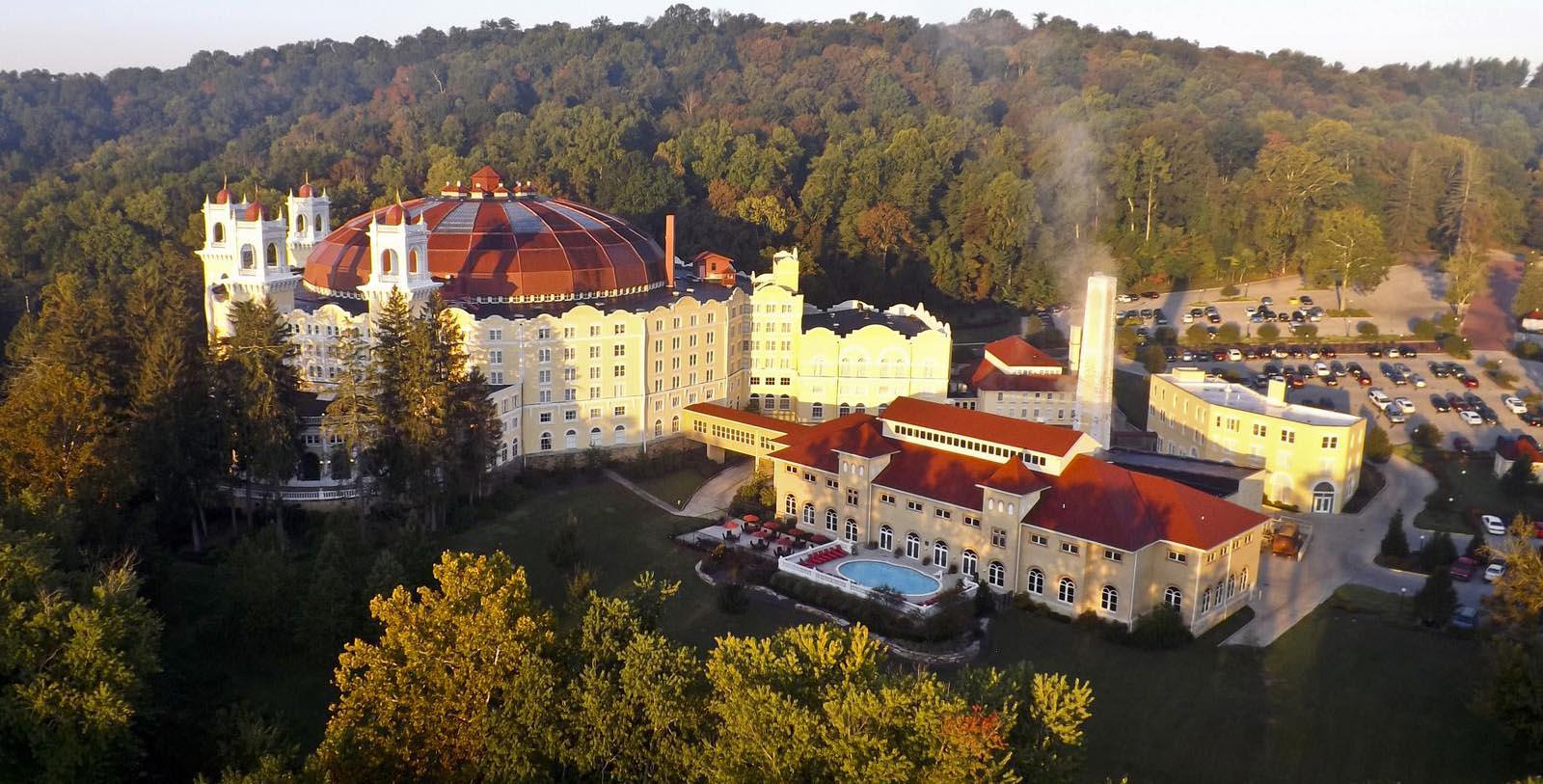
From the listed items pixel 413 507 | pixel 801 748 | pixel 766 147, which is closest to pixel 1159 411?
pixel 413 507

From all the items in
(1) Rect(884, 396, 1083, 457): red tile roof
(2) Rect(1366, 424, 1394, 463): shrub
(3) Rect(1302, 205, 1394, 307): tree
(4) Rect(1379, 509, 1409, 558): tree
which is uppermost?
(3) Rect(1302, 205, 1394, 307): tree

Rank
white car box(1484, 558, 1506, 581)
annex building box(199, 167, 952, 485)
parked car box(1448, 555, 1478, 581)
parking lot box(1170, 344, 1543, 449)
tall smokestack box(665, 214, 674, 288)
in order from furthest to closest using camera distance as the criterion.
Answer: parking lot box(1170, 344, 1543, 449) < tall smokestack box(665, 214, 674, 288) < annex building box(199, 167, 952, 485) < parked car box(1448, 555, 1478, 581) < white car box(1484, 558, 1506, 581)

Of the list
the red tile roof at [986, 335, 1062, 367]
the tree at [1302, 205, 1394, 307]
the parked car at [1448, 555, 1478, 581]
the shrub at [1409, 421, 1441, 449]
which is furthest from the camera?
the tree at [1302, 205, 1394, 307]

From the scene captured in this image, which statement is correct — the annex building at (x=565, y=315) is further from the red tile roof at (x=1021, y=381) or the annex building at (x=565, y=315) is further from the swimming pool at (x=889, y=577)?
the swimming pool at (x=889, y=577)

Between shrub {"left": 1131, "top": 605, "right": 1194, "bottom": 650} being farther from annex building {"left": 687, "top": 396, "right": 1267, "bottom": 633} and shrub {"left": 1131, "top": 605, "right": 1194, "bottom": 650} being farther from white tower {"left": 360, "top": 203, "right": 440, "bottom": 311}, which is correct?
white tower {"left": 360, "top": 203, "right": 440, "bottom": 311}

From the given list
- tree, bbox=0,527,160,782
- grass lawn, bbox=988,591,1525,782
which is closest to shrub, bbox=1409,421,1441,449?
grass lawn, bbox=988,591,1525,782

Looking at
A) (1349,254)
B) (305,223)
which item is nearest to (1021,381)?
(305,223)

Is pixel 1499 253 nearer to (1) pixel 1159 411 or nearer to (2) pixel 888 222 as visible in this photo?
(2) pixel 888 222
